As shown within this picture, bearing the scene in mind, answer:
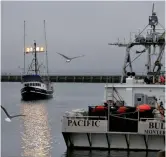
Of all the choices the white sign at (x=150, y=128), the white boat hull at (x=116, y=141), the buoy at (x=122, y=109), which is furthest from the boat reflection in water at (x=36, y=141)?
the white sign at (x=150, y=128)

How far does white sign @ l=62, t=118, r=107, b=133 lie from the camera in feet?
91.8

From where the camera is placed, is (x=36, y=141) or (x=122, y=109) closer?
(x=122, y=109)

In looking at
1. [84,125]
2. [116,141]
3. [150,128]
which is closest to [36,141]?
[84,125]

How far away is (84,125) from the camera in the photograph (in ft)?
92.1

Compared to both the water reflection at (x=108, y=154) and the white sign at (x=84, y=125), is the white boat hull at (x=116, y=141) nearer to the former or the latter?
the water reflection at (x=108, y=154)

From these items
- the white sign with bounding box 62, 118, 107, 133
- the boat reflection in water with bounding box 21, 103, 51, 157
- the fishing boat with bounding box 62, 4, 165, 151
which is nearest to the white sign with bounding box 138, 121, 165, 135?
the fishing boat with bounding box 62, 4, 165, 151

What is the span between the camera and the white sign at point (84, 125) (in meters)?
28.0

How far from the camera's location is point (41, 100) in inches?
3925

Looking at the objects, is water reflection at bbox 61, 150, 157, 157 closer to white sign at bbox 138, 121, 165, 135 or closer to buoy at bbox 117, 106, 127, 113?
white sign at bbox 138, 121, 165, 135

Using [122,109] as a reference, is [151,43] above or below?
above

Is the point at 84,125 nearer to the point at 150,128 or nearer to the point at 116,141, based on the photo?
the point at 116,141

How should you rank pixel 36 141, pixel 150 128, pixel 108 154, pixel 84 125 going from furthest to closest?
pixel 36 141 < pixel 108 154 < pixel 84 125 < pixel 150 128

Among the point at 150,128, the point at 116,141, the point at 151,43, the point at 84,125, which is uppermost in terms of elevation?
the point at 151,43

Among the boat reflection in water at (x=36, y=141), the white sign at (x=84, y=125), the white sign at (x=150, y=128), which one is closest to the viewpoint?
the white sign at (x=150, y=128)
